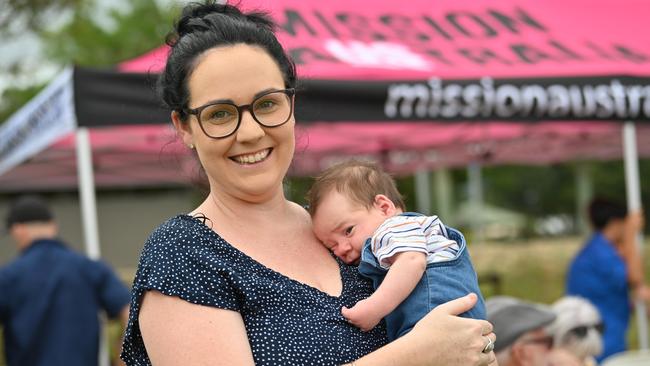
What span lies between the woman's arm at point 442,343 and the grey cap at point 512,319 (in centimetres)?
146

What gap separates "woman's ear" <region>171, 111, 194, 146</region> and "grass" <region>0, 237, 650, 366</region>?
6970 millimetres

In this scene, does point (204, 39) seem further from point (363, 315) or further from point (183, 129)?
point (363, 315)

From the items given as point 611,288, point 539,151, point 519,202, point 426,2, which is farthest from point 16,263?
point 519,202

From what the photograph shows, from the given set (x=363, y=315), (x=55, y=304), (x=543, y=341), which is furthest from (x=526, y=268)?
(x=363, y=315)

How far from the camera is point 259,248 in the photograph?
5.77 ft

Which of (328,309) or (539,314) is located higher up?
(328,309)

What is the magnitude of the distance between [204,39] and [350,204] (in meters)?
0.55

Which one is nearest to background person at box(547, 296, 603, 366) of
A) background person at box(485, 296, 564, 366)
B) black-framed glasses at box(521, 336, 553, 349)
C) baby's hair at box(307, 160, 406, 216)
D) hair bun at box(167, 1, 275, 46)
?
black-framed glasses at box(521, 336, 553, 349)

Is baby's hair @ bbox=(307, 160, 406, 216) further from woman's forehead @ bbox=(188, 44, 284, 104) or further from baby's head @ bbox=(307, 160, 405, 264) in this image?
woman's forehead @ bbox=(188, 44, 284, 104)

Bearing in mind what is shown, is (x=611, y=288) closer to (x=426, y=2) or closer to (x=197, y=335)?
(x=426, y=2)

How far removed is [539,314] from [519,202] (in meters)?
28.4

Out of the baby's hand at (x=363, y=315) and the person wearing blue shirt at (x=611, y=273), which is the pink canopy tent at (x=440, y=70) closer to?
the person wearing blue shirt at (x=611, y=273)

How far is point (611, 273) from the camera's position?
238 inches

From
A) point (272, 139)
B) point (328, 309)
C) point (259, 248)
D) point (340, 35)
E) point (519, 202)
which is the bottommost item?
point (519, 202)
